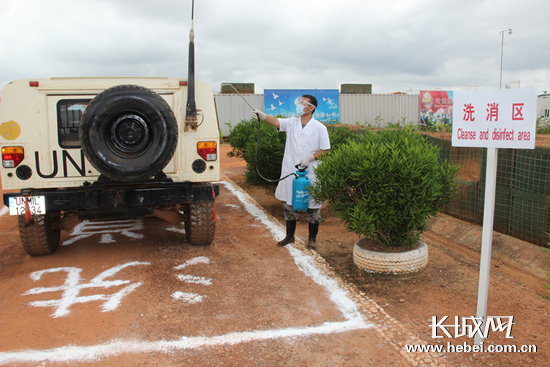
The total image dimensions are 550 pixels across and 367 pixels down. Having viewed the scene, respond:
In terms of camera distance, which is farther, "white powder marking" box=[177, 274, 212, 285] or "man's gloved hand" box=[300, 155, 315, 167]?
"man's gloved hand" box=[300, 155, 315, 167]

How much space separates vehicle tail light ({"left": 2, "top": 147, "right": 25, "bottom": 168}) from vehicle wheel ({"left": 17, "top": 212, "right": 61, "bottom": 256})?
2.00ft

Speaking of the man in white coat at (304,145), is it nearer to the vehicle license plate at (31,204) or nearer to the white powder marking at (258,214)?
the white powder marking at (258,214)

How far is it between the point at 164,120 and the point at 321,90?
2339cm

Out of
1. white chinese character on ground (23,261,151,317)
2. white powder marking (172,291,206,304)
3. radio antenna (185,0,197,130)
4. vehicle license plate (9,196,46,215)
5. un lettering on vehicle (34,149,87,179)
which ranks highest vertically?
radio antenna (185,0,197,130)

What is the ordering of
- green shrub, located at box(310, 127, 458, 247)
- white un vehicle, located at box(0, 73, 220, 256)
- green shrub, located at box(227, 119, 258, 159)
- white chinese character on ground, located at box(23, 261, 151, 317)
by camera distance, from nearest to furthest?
white chinese character on ground, located at box(23, 261, 151, 317), green shrub, located at box(310, 127, 458, 247), white un vehicle, located at box(0, 73, 220, 256), green shrub, located at box(227, 119, 258, 159)

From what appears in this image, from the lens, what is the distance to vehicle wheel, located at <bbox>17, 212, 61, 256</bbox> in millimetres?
5105

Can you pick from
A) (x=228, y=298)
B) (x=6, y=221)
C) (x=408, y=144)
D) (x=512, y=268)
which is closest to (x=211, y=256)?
(x=228, y=298)

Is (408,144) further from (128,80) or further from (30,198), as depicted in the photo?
(30,198)

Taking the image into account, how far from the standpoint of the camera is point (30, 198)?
4.79 m

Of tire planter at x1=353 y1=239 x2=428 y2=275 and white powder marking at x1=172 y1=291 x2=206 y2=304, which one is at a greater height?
tire planter at x1=353 y1=239 x2=428 y2=275

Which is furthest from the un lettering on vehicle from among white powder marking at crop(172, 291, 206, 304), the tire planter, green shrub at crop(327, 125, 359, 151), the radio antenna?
green shrub at crop(327, 125, 359, 151)

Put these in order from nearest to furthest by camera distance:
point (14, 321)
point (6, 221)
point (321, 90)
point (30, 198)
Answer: point (14, 321) → point (30, 198) → point (6, 221) → point (321, 90)

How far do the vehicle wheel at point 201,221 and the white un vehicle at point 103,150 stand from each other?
0.5 inches

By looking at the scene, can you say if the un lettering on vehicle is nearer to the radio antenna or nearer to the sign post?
the radio antenna
